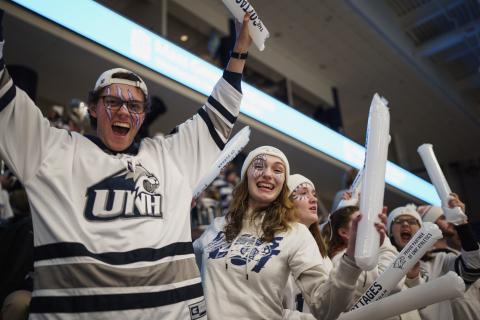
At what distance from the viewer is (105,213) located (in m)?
1.15

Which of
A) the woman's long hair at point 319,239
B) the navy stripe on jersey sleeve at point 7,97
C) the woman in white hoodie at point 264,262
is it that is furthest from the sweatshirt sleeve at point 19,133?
the woman's long hair at point 319,239

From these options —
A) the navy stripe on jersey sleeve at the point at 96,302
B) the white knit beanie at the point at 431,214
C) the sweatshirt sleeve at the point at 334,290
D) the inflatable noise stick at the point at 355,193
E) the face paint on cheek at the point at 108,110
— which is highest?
the white knit beanie at the point at 431,214

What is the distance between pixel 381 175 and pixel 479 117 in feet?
28.7

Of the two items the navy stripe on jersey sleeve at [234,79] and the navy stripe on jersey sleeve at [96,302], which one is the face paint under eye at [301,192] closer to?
the navy stripe on jersey sleeve at [234,79]

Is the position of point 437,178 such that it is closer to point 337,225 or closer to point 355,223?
point 337,225

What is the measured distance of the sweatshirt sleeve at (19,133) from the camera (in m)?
1.11

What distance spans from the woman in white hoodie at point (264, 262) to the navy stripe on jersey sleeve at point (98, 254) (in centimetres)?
40

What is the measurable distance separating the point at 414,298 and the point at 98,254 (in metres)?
0.99

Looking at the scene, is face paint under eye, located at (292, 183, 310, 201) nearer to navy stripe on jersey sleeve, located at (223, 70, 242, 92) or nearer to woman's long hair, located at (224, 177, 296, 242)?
woman's long hair, located at (224, 177, 296, 242)

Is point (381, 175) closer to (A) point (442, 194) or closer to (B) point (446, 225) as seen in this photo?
(A) point (442, 194)

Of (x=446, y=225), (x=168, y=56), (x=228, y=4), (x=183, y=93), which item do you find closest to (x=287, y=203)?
(x=228, y=4)

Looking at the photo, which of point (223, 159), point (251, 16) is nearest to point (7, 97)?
point (251, 16)

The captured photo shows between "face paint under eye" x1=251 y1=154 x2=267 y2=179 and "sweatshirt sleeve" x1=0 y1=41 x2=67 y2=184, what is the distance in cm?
97

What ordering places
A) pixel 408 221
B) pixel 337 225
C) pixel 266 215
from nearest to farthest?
pixel 266 215 < pixel 337 225 < pixel 408 221
